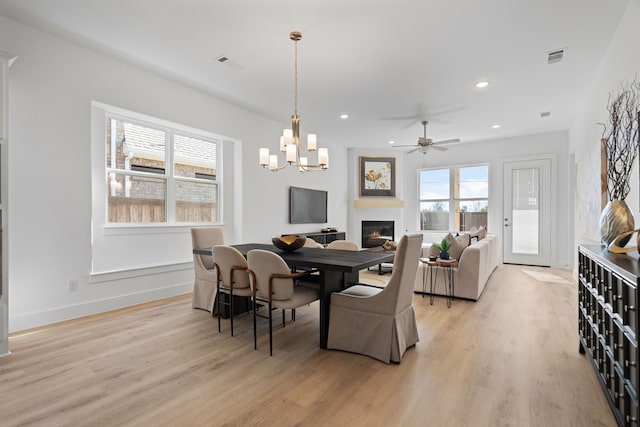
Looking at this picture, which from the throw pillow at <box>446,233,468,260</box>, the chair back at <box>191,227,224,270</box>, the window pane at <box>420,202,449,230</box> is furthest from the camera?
the window pane at <box>420,202,449,230</box>

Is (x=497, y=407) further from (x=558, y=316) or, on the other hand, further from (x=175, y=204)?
(x=175, y=204)

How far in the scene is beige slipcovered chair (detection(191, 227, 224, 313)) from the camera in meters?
3.51

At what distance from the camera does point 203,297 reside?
3.62 meters

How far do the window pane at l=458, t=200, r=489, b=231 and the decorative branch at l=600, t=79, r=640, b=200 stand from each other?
4.56 m

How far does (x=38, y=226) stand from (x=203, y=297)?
1.72 metres

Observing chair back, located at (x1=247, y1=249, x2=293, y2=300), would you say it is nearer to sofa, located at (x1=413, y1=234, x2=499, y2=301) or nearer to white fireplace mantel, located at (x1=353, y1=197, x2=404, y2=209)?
sofa, located at (x1=413, y1=234, x2=499, y2=301)

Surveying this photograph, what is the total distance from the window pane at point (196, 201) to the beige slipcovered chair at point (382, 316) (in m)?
2.93

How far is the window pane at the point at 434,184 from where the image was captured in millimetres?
7961

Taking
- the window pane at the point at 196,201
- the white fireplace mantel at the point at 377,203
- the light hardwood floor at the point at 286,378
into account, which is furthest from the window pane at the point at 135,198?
the white fireplace mantel at the point at 377,203

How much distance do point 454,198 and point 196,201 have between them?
6.05 meters

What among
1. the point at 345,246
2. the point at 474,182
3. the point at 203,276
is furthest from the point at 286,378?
the point at 474,182

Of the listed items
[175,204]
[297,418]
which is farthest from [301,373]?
[175,204]

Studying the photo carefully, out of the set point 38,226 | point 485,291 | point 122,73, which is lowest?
point 485,291

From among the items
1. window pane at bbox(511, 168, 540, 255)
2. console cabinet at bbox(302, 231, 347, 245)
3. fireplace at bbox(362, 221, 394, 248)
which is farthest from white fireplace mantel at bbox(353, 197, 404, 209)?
window pane at bbox(511, 168, 540, 255)
